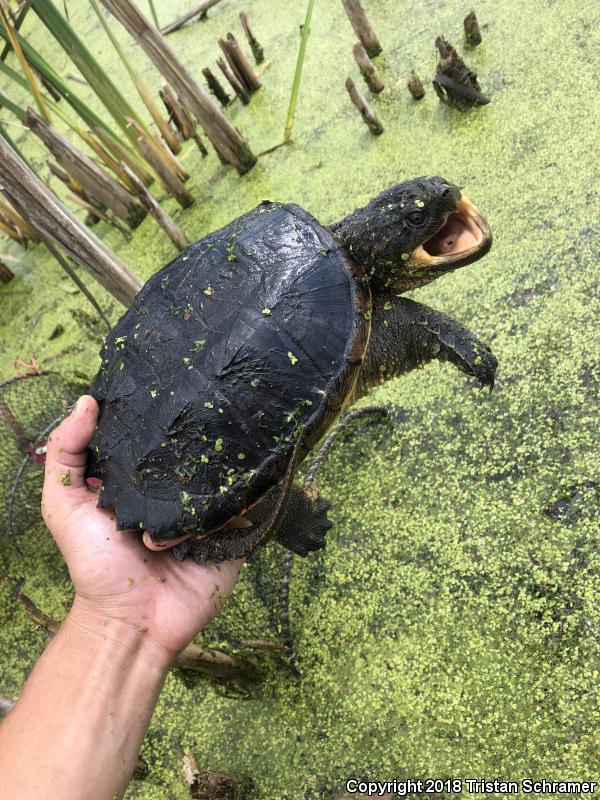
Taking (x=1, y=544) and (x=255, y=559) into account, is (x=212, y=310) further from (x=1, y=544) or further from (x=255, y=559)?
(x=1, y=544)

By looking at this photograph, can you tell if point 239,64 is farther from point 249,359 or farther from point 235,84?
point 249,359

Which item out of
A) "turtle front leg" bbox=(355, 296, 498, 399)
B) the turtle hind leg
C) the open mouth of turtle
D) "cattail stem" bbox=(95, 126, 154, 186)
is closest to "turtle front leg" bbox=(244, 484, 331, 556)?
the turtle hind leg

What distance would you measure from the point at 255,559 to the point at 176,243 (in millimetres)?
1763

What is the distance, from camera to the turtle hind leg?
67.6 inches

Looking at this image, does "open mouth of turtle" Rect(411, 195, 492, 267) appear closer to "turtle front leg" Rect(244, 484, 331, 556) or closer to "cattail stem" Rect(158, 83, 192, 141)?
"turtle front leg" Rect(244, 484, 331, 556)

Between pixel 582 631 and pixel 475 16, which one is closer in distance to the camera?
pixel 582 631

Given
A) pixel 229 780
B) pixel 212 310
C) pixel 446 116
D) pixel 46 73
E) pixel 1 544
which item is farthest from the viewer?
pixel 446 116

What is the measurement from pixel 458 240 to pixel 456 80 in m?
1.35

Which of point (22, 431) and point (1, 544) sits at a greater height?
point (22, 431)

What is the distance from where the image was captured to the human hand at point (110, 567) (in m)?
1.51

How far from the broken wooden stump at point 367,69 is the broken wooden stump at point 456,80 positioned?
36 centimetres

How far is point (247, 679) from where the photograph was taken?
1812mm

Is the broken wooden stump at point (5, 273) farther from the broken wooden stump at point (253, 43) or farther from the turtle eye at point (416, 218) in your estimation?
the turtle eye at point (416, 218)

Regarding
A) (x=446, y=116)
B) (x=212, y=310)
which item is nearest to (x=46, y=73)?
(x=212, y=310)
